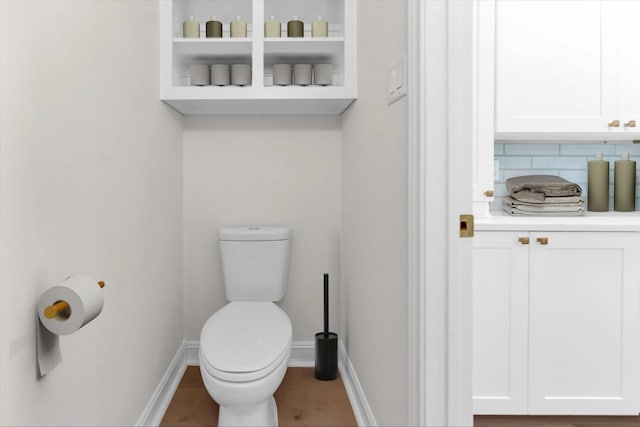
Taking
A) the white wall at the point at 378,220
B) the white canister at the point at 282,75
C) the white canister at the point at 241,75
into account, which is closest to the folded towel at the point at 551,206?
the white wall at the point at 378,220

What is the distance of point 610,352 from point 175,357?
1.97 meters

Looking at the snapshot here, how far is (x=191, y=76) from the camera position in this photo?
2.21 m

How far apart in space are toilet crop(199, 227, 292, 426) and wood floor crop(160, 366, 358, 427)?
11 cm

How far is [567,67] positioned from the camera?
2.06 meters

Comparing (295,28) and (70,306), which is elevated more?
(295,28)

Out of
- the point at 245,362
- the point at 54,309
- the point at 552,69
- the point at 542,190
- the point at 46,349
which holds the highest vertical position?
the point at 552,69

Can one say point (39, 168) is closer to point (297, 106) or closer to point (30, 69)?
point (30, 69)

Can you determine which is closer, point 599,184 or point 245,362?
point 245,362

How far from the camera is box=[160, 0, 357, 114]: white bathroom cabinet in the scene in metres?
→ 2.08

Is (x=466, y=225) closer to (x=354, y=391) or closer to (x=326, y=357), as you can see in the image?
(x=354, y=391)

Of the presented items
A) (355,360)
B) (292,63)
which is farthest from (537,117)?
(355,360)

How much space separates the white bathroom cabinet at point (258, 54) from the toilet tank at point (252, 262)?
2.06ft

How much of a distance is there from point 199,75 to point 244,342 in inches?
49.5

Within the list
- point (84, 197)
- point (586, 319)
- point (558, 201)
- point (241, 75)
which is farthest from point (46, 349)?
point (558, 201)
